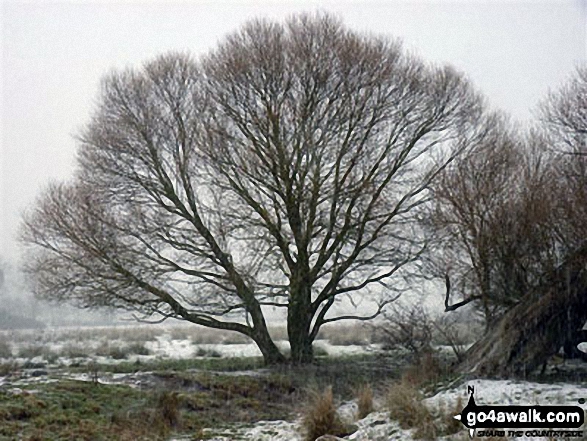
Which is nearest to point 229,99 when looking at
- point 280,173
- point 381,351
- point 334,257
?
point 280,173

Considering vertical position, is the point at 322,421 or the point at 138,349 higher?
the point at 138,349

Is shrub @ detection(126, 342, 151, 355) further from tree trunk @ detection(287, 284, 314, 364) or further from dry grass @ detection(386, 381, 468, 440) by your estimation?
dry grass @ detection(386, 381, 468, 440)

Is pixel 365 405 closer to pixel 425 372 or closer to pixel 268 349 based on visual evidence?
pixel 425 372

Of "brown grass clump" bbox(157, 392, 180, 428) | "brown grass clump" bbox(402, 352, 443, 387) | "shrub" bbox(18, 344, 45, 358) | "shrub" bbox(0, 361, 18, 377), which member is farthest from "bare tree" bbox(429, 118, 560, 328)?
"shrub" bbox(18, 344, 45, 358)

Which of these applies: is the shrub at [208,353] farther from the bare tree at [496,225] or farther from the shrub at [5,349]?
the bare tree at [496,225]

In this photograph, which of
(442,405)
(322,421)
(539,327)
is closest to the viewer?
(442,405)

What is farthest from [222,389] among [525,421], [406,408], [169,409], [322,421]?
[525,421]

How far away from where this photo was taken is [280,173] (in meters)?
16.6

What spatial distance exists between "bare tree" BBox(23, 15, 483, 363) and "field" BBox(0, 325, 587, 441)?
1.85 metres

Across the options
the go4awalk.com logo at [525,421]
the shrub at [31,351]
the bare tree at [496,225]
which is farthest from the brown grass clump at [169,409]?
the shrub at [31,351]

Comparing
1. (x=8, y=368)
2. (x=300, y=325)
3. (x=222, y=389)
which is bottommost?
(x=222, y=389)

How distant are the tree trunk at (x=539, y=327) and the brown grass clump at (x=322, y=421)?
3.32 meters

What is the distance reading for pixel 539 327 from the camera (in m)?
10.9

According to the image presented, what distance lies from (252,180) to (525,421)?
10.9 m
